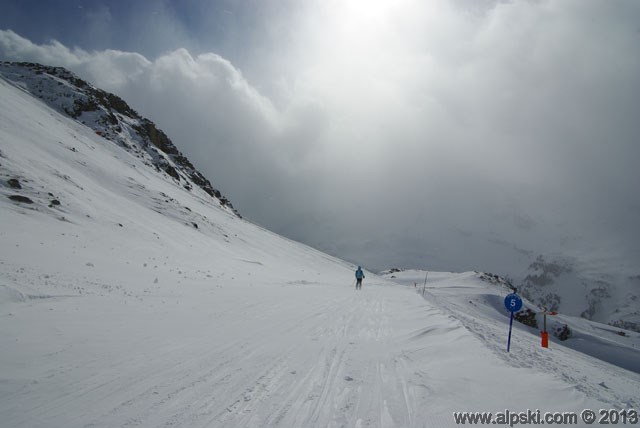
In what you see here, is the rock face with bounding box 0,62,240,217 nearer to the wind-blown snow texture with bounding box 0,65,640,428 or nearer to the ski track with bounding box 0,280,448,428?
the wind-blown snow texture with bounding box 0,65,640,428

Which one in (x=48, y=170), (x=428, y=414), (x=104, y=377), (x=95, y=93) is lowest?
(x=104, y=377)

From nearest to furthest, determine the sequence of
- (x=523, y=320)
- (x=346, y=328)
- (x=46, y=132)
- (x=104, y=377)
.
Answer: (x=104, y=377)
(x=346, y=328)
(x=46, y=132)
(x=523, y=320)

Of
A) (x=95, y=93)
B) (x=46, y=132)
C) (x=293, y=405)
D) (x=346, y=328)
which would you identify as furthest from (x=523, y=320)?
(x=95, y=93)

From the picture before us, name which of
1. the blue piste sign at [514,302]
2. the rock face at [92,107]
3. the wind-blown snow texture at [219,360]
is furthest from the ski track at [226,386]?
the rock face at [92,107]

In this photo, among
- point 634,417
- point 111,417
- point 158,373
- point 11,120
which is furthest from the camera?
point 11,120

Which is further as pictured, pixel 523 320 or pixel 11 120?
pixel 523 320

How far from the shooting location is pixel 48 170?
27.9m

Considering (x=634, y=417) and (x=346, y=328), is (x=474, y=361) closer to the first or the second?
(x=634, y=417)

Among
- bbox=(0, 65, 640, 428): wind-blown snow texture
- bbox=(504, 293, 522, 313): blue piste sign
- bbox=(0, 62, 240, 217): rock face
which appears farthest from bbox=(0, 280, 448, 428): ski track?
bbox=(0, 62, 240, 217): rock face

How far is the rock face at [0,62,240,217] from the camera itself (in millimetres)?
81688

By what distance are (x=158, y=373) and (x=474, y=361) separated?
6394 millimetres

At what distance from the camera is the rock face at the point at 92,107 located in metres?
81.7

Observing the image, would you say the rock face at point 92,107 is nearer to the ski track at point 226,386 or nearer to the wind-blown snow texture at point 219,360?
the wind-blown snow texture at point 219,360

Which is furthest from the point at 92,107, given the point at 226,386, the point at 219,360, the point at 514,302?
the point at 514,302
